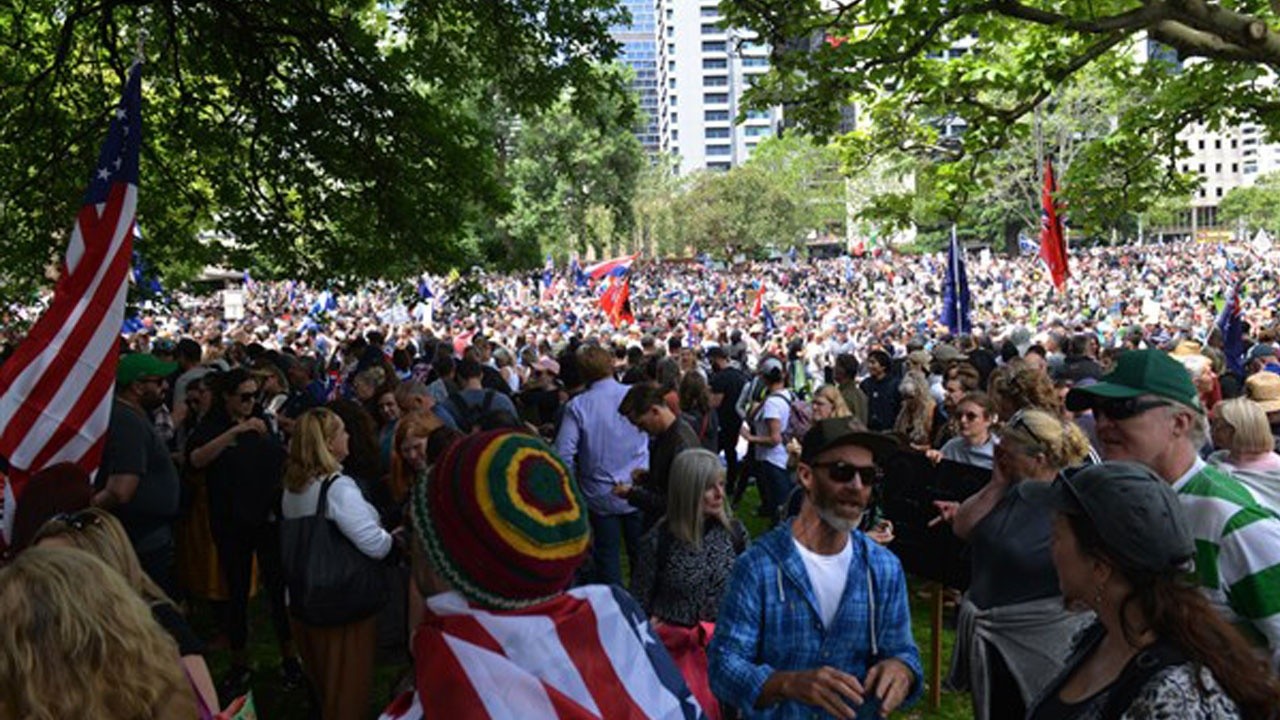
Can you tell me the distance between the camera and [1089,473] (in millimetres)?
2523

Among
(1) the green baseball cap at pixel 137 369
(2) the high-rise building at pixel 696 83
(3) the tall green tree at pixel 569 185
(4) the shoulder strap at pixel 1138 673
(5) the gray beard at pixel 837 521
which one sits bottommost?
(4) the shoulder strap at pixel 1138 673

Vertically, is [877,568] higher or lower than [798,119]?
lower

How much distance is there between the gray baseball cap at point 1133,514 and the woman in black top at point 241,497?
490cm

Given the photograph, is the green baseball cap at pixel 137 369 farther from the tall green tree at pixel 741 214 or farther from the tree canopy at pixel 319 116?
the tall green tree at pixel 741 214

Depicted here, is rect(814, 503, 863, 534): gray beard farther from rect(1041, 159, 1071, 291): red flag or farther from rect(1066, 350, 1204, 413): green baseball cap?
rect(1041, 159, 1071, 291): red flag

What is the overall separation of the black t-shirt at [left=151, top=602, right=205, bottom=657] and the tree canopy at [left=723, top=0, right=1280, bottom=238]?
22.1ft

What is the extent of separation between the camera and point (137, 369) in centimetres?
634

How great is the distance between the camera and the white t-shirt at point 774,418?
9.25m

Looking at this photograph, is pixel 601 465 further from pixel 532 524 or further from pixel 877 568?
pixel 532 524

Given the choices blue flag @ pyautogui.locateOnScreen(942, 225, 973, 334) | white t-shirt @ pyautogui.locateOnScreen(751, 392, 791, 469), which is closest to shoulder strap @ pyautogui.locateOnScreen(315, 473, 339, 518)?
white t-shirt @ pyautogui.locateOnScreen(751, 392, 791, 469)

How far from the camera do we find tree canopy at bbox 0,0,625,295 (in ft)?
32.3

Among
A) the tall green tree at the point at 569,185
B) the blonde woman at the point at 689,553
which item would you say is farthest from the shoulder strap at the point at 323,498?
the tall green tree at the point at 569,185

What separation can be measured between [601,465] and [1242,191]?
134 metres

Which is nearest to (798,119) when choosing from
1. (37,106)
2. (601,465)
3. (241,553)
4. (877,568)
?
(601,465)
